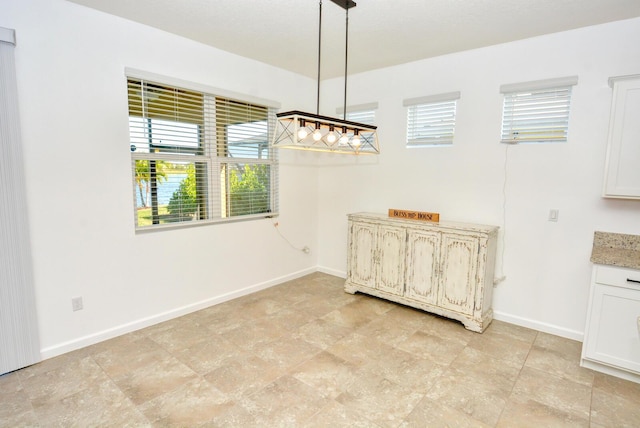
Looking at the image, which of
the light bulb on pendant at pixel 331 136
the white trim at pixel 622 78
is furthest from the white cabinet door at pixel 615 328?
the light bulb on pendant at pixel 331 136

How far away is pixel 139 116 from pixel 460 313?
3661 millimetres

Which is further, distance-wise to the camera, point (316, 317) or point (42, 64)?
point (316, 317)

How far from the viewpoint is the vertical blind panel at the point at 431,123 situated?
380 centimetres

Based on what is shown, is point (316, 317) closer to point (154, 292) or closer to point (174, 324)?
point (174, 324)

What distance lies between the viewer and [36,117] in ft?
8.52

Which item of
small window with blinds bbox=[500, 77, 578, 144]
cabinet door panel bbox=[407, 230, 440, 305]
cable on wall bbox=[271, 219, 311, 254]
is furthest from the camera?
cable on wall bbox=[271, 219, 311, 254]

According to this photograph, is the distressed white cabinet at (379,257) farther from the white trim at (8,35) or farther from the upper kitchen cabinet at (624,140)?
the white trim at (8,35)

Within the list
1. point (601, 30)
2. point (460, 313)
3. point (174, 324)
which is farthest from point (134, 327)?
point (601, 30)

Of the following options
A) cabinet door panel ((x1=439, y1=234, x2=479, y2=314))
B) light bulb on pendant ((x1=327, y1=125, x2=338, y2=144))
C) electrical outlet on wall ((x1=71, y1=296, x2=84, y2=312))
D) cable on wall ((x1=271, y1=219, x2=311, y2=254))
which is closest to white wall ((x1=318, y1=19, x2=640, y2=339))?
cabinet door panel ((x1=439, y1=234, x2=479, y2=314))

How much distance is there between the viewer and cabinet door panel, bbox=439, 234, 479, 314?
3.33 meters

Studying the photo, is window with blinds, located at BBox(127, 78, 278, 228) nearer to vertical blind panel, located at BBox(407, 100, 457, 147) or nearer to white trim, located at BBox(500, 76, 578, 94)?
A: vertical blind panel, located at BBox(407, 100, 457, 147)

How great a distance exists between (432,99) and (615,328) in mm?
2703

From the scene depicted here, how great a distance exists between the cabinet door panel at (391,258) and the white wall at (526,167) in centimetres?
52

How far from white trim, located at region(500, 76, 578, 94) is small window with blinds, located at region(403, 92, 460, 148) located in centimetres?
49
